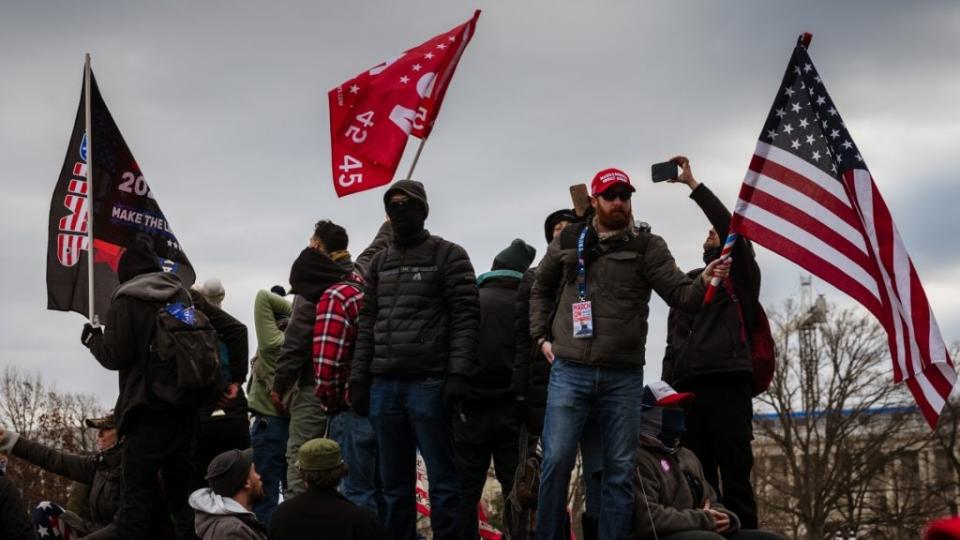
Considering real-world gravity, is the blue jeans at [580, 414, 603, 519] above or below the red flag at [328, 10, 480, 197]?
below

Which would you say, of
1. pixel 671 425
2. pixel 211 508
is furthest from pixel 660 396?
pixel 211 508

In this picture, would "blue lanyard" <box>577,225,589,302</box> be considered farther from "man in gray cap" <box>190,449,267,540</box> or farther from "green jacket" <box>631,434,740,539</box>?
"man in gray cap" <box>190,449,267,540</box>

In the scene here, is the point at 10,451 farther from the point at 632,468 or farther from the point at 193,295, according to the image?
the point at 632,468

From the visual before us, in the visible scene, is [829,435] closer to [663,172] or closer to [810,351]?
[810,351]

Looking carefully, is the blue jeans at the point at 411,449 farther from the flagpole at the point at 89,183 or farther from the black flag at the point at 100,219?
the black flag at the point at 100,219

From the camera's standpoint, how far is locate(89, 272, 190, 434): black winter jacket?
873cm

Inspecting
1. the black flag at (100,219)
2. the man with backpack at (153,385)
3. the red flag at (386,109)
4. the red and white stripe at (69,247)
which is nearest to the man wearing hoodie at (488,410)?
the man with backpack at (153,385)

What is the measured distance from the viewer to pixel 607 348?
7836 mm

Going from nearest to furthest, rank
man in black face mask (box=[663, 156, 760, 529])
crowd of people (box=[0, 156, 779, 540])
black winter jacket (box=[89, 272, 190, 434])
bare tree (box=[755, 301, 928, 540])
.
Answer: crowd of people (box=[0, 156, 779, 540]), black winter jacket (box=[89, 272, 190, 434]), man in black face mask (box=[663, 156, 760, 529]), bare tree (box=[755, 301, 928, 540])

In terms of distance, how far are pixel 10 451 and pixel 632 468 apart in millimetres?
4727

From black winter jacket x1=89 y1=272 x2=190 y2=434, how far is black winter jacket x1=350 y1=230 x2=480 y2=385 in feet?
4.32

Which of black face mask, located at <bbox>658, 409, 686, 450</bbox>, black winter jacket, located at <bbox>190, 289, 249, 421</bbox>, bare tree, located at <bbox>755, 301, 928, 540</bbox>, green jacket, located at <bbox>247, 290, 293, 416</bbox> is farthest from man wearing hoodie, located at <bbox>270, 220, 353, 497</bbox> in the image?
bare tree, located at <bbox>755, 301, 928, 540</bbox>

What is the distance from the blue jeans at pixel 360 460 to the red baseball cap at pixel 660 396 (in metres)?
1.90

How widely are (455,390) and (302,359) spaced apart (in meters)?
1.93
